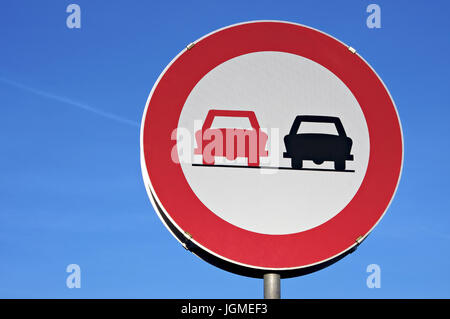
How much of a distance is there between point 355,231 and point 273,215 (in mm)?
388

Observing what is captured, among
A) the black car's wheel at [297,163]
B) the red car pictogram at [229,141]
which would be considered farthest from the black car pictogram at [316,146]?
the red car pictogram at [229,141]

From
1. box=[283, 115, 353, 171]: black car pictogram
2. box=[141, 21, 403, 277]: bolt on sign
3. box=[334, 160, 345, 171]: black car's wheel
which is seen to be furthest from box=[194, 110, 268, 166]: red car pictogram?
box=[334, 160, 345, 171]: black car's wheel

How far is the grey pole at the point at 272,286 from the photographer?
3.79m

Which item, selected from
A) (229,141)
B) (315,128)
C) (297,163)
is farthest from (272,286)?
(315,128)

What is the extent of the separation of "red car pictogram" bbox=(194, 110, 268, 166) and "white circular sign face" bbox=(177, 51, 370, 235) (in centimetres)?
2

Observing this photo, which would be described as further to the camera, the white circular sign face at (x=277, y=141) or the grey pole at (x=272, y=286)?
the white circular sign face at (x=277, y=141)

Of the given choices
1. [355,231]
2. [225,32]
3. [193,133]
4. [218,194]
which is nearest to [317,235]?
[355,231]

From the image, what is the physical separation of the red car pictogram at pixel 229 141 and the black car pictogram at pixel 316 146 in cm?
14

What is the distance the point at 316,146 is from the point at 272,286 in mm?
731

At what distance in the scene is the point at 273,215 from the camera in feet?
12.8

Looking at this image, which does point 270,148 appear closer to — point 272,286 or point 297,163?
point 297,163

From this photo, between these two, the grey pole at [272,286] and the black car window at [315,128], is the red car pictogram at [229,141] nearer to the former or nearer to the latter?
the black car window at [315,128]

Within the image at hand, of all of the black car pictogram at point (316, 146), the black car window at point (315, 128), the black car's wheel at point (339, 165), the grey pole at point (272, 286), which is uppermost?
the black car window at point (315, 128)

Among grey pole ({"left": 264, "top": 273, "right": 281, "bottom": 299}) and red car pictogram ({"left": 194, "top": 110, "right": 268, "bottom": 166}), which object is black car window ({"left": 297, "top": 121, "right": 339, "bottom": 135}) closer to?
red car pictogram ({"left": 194, "top": 110, "right": 268, "bottom": 166})
